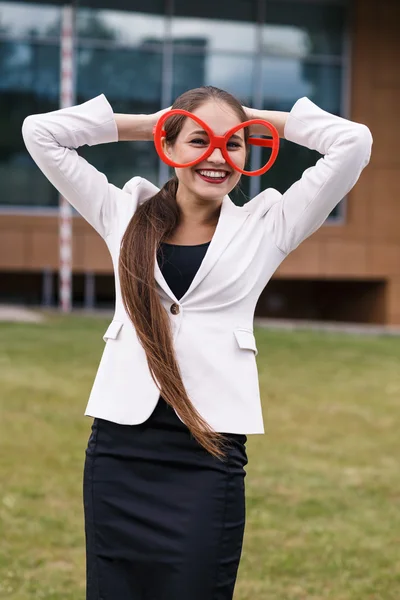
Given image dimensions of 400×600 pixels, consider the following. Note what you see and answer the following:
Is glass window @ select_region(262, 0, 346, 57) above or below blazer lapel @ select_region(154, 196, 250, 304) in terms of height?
above

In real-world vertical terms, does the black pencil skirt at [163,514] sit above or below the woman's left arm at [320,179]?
below

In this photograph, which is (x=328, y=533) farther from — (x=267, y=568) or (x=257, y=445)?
(x=257, y=445)

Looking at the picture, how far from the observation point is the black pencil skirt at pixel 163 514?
256 centimetres

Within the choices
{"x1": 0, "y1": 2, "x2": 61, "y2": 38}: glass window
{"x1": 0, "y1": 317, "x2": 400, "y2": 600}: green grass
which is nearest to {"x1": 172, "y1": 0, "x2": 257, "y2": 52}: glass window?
{"x1": 0, "y1": 2, "x2": 61, "y2": 38}: glass window

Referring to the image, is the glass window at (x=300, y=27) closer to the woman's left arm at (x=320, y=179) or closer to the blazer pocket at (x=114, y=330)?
the woman's left arm at (x=320, y=179)

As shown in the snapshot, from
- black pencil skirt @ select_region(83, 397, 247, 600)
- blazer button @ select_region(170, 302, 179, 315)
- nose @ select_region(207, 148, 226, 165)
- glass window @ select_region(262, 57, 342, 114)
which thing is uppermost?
glass window @ select_region(262, 57, 342, 114)

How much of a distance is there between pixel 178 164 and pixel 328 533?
324 cm

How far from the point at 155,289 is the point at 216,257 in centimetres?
18

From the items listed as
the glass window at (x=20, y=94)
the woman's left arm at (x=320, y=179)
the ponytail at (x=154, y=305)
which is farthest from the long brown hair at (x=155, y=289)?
the glass window at (x=20, y=94)

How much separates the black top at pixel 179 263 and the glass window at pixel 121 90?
1534 centimetres

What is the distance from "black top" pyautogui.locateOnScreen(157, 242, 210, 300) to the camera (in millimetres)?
2693

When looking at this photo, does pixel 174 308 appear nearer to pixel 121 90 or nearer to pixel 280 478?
pixel 280 478

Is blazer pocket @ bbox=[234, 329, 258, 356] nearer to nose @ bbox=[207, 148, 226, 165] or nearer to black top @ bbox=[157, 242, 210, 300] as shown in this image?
black top @ bbox=[157, 242, 210, 300]

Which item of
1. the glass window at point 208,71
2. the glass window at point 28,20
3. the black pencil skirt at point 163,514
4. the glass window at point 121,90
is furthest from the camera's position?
the glass window at point 208,71
